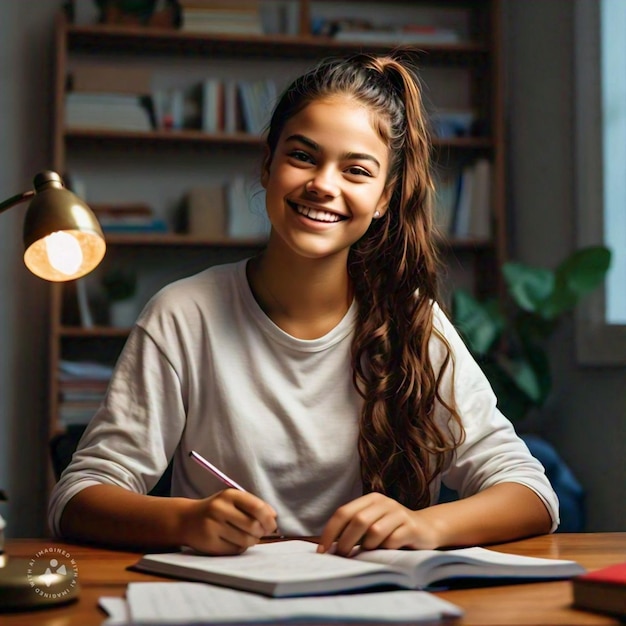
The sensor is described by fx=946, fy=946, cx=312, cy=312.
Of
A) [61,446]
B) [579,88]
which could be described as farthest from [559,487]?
[61,446]

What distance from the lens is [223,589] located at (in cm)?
85

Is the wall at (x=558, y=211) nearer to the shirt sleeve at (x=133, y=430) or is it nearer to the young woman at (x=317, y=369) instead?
the young woman at (x=317, y=369)

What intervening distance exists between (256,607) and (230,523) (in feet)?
0.83

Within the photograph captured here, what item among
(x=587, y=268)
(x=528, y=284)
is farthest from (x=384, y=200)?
(x=528, y=284)

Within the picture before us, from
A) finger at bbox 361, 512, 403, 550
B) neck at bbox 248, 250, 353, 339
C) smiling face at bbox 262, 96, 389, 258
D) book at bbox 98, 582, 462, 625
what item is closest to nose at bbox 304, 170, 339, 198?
smiling face at bbox 262, 96, 389, 258

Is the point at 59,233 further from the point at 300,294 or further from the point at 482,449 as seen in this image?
the point at 482,449

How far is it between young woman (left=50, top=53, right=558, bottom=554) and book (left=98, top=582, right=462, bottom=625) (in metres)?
0.47

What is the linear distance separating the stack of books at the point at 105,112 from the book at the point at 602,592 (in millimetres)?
3133

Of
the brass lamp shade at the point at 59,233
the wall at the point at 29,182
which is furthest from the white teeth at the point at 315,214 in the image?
the wall at the point at 29,182

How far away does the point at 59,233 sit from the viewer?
1.06 meters

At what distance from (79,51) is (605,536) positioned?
126 inches

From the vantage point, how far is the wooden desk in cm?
78

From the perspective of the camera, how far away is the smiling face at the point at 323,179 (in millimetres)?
1439

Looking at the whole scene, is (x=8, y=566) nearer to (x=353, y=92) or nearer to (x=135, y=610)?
(x=135, y=610)
